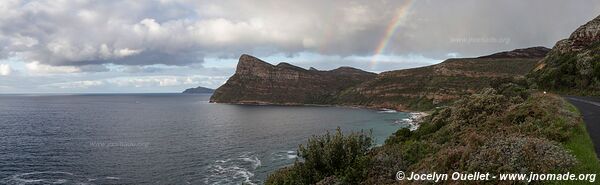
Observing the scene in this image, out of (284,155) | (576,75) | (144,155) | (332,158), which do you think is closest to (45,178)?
(144,155)

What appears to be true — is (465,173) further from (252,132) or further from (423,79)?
(423,79)

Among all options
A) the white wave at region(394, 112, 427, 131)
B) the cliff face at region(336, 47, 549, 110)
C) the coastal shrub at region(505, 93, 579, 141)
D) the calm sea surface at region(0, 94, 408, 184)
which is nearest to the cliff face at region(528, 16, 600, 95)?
the calm sea surface at region(0, 94, 408, 184)

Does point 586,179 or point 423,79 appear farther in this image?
point 423,79

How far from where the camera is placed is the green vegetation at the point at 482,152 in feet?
37.2

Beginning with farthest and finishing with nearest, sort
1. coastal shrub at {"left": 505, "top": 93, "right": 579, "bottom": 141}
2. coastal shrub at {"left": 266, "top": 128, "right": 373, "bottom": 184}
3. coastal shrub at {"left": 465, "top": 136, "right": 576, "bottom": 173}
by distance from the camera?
1. coastal shrub at {"left": 266, "top": 128, "right": 373, "bottom": 184}
2. coastal shrub at {"left": 505, "top": 93, "right": 579, "bottom": 141}
3. coastal shrub at {"left": 465, "top": 136, "right": 576, "bottom": 173}

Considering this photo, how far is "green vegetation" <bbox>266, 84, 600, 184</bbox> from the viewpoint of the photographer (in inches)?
447

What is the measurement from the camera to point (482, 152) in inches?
493


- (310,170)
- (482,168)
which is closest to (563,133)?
(482,168)

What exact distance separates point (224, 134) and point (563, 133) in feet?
268

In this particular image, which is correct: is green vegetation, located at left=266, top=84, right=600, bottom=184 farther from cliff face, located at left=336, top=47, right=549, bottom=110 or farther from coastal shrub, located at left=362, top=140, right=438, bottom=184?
cliff face, located at left=336, top=47, right=549, bottom=110

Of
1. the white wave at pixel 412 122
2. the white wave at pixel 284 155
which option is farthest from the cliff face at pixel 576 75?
the white wave at pixel 284 155

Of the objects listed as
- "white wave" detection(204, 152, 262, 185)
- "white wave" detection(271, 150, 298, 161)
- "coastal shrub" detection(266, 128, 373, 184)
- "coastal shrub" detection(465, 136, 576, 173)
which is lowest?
"white wave" detection(204, 152, 262, 185)

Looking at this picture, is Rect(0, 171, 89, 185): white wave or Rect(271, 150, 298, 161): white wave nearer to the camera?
Rect(0, 171, 89, 185): white wave

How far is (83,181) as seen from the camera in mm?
44938
